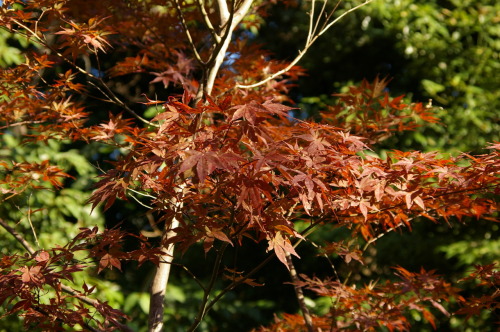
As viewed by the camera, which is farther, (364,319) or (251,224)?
(364,319)

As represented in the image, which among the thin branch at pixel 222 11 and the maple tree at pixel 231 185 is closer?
the maple tree at pixel 231 185

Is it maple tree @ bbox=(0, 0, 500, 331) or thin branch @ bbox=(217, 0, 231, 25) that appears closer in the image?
maple tree @ bbox=(0, 0, 500, 331)

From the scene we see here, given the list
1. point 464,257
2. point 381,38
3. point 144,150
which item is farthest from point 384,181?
point 381,38

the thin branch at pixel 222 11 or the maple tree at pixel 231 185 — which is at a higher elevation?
the thin branch at pixel 222 11

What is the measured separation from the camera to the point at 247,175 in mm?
1210

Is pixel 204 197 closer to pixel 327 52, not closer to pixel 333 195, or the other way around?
pixel 333 195

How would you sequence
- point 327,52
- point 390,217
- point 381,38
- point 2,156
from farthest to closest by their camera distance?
point 327,52 → point 381,38 → point 2,156 → point 390,217

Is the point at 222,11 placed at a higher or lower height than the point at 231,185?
higher

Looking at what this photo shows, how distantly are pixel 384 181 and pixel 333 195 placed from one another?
151mm

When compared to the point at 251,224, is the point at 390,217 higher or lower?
lower

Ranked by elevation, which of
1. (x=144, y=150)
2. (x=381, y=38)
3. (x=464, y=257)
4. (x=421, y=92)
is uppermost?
(x=144, y=150)

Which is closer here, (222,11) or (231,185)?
(231,185)

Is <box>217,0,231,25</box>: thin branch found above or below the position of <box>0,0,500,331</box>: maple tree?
above

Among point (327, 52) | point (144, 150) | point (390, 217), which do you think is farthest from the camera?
point (327, 52)
